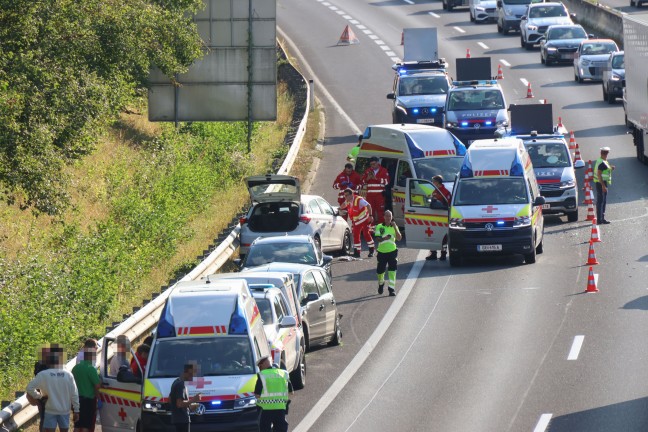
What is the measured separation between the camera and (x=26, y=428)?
1747 cm

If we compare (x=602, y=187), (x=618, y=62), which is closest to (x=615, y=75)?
(x=618, y=62)

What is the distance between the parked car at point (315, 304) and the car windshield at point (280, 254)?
2.29 meters

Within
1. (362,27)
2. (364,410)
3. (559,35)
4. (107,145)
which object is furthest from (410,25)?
(364,410)

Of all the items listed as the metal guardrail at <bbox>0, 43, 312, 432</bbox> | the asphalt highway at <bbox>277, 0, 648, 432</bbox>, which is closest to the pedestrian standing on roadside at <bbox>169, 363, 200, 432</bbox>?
the metal guardrail at <bbox>0, 43, 312, 432</bbox>

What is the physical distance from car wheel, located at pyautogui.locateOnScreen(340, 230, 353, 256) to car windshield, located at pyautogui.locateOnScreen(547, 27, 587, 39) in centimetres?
2555

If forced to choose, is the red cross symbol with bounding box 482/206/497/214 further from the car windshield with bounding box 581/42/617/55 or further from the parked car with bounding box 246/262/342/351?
the car windshield with bounding box 581/42/617/55

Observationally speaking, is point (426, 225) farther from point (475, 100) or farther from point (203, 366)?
point (203, 366)

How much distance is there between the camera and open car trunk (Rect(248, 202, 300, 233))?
30.1 m

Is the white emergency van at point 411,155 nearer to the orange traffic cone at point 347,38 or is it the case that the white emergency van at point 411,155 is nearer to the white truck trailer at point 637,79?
the white truck trailer at point 637,79

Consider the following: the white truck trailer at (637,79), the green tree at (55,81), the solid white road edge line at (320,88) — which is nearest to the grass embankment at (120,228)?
the solid white road edge line at (320,88)

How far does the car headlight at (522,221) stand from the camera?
1160 inches

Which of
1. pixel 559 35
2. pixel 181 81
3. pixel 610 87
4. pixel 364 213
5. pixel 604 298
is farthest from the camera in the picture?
pixel 559 35

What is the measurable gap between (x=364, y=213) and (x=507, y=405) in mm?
11986

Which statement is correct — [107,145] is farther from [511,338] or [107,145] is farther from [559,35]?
[511,338]
